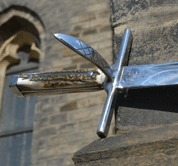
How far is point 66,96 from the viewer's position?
3.04m

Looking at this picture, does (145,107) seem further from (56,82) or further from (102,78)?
(56,82)

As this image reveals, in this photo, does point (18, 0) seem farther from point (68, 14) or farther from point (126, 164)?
point (126, 164)

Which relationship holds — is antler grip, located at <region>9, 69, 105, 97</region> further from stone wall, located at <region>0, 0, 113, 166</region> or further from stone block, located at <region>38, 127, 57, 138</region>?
stone block, located at <region>38, 127, 57, 138</region>

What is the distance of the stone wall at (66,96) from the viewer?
2.76 m

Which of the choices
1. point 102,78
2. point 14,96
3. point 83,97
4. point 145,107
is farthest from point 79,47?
point 14,96

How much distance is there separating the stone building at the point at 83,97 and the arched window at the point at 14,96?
13 mm

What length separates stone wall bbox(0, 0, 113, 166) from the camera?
2.76m

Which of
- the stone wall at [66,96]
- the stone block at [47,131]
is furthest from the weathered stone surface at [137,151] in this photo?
the stone block at [47,131]

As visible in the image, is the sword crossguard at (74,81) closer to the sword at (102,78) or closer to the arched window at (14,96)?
the sword at (102,78)

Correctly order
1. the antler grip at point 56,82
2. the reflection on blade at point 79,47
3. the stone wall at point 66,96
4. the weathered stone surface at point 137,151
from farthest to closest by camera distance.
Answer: the stone wall at point 66,96 → the antler grip at point 56,82 → the reflection on blade at point 79,47 → the weathered stone surface at point 137,151

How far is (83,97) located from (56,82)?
1.81m

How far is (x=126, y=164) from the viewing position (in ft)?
2.91

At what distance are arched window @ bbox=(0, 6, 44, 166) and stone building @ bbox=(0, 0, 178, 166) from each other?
0.01 meters

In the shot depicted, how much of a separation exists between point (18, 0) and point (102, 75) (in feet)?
11.0
